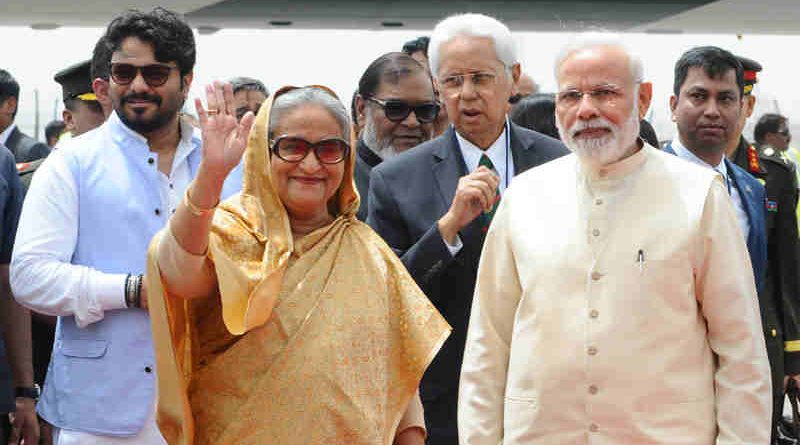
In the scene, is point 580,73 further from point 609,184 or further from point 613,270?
point 613,270

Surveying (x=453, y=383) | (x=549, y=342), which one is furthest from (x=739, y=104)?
(x=549, y=342)

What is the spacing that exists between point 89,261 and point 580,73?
1509 millimetres

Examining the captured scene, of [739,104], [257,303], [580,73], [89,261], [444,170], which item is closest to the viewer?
[257,303]

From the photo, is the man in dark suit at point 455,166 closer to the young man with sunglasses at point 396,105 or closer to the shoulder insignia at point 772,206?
the young man with sunglasses at point 396,105

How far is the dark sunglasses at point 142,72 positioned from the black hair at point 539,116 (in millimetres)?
1671

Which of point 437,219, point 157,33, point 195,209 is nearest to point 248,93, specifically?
point 157,33

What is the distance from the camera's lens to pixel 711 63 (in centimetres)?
493

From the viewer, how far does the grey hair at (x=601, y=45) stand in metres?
3.22

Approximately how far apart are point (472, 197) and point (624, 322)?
605 mm

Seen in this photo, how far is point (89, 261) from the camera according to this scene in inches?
144

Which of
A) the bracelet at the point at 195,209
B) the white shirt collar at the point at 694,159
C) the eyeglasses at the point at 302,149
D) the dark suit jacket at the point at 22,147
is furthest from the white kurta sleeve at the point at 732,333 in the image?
the dark suit jacket at the point at 22,147

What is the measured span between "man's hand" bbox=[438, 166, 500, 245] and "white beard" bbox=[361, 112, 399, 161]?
1352 millimetres

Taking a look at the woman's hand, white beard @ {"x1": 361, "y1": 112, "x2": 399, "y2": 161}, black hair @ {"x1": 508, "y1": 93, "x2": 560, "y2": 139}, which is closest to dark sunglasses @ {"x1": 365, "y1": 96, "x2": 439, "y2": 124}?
white beard @ {"x1": 361, "y1": 112, "x2": 399, "y2": 161}

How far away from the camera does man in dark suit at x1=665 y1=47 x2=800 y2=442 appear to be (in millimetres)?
4824
